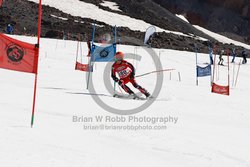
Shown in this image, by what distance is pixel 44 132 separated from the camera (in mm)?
6258

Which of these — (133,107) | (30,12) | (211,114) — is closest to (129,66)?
(133,107)

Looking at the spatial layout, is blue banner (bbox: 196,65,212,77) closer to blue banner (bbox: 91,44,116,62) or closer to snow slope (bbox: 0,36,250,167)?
blue banner (bbox: 91,44,116,62)

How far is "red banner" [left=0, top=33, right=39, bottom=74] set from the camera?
646cm

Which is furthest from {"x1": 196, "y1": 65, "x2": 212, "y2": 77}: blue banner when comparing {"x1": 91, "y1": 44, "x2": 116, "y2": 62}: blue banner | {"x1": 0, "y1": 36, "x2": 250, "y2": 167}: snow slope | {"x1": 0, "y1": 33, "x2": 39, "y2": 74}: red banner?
{"x1": 0, "y1": 33, "x2": 39, "y2": 74}: red banner

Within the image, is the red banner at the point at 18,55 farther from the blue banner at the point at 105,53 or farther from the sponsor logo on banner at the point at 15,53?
the blue banner at the point at 105,53

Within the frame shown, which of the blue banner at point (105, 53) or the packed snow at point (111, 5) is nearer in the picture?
the blue banner at point (105, 53)

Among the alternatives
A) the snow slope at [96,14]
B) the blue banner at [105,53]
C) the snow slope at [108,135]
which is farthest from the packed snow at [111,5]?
the snow slope at [108,135]

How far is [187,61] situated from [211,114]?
877 inches

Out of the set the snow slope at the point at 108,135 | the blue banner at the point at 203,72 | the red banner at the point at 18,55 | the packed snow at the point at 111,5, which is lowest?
the snow slope at the point at 108,135

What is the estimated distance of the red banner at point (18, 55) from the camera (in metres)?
6.46

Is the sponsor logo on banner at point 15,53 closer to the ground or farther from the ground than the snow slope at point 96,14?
closer to the ground

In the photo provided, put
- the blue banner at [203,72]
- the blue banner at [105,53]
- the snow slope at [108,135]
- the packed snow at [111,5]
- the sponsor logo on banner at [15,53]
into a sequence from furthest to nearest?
the packed snow at [111,5]
the blue banner at [203,72]
the blue banner at [105,53]
the sponsor logo on banner at [15,53]
the snow slope at [108,135]

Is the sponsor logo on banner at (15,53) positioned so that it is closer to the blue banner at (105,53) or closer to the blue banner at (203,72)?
the blue banner at (105,53)

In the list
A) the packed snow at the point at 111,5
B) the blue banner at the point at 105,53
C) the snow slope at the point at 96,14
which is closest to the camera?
the blue banner at the point at 105,53
